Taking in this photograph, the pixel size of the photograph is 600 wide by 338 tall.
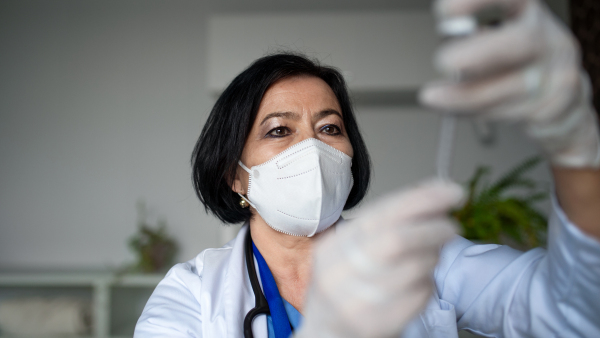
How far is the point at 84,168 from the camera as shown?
2.67m

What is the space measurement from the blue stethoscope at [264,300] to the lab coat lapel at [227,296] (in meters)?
0.02

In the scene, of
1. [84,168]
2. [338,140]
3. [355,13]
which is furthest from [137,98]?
[338,140]

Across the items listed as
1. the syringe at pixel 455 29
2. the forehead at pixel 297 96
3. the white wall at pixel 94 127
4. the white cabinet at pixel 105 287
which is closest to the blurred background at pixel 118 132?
the white wall at pixel 94 127

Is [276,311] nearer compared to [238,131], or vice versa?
[276,311]

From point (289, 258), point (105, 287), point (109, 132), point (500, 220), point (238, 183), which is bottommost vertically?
point (105, 287)

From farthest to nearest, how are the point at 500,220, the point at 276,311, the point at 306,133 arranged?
1. the point at 500,220
2. the point at 306,133
3. the point at 276,311

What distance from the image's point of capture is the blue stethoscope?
934 millimetres

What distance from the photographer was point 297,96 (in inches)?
44.8

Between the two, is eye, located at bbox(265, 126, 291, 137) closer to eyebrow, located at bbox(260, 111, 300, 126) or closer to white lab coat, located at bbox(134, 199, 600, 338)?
eyebrow, located at bbox(260, 111, 300, 126)

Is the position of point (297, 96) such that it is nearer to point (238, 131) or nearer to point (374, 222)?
point (238, 131)

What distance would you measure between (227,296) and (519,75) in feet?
2.67

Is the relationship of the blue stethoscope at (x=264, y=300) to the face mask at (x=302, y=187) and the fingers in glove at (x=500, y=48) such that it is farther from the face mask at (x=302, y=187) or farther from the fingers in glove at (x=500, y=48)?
the fingers in glove at (x=500, y=48)

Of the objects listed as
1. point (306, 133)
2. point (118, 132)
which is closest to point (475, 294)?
Answer: point (306, 133)

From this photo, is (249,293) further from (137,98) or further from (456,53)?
(137,98)
